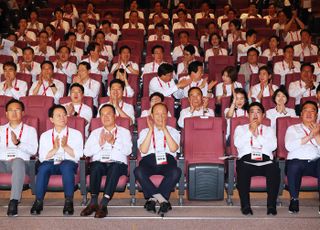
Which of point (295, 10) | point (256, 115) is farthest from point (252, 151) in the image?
point (295, 10)

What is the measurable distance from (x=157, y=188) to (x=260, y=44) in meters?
4.59

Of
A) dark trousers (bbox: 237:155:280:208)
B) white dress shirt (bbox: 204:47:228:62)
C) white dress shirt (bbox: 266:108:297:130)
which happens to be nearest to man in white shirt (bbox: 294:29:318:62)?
white dress shirt (bbox: 204:47:228:62)

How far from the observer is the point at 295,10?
38.6 ft

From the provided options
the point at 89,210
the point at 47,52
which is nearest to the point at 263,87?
the point at 89,210

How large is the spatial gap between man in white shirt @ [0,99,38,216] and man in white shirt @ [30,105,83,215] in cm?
14

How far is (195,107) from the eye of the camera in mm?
6523

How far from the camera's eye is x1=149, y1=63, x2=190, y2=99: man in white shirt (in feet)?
24.3

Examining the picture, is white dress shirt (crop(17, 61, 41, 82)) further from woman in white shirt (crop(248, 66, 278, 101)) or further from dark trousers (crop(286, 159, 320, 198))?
dark trousers (crop(286, 159, 320, 198))

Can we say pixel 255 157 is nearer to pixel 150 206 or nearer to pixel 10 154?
pixel 150 206

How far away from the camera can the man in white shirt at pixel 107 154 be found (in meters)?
5.52

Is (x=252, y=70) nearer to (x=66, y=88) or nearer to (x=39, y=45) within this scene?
(x=66, y=88)

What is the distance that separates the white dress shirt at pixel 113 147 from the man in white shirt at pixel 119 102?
0.66m

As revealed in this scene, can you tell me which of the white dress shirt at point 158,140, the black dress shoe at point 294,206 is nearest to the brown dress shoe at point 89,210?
the white dress shirt at point 158,140

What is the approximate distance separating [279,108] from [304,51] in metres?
3.27
